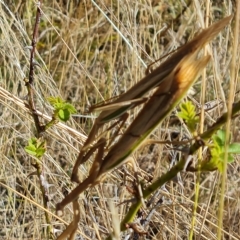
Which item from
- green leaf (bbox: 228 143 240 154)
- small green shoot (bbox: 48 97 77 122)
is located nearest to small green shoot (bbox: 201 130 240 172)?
green leaf (bbox: 228 143 240 154)

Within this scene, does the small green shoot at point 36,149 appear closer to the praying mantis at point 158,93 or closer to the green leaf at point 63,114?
the green leaf at point 63,114

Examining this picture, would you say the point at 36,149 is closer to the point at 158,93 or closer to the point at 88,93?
the point at 158,93

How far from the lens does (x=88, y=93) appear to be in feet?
5.58

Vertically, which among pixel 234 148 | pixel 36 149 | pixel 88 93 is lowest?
pixel 234 148

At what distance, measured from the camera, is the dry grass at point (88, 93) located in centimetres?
110

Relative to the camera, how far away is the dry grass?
3.59 feet

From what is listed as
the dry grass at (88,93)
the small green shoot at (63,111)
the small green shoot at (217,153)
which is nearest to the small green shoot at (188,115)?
the small green shoot at (217,153)

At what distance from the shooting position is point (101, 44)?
5.97 feet

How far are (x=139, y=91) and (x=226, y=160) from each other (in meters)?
0.11

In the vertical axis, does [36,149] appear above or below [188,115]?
above

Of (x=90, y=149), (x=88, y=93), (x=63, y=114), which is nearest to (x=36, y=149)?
(x=63, y=114)

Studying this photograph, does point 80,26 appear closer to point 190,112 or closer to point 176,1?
point 176,1

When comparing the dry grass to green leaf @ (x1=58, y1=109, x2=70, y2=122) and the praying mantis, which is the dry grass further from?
the praying mantis

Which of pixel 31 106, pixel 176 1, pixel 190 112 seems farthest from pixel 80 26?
pixel 190 112
